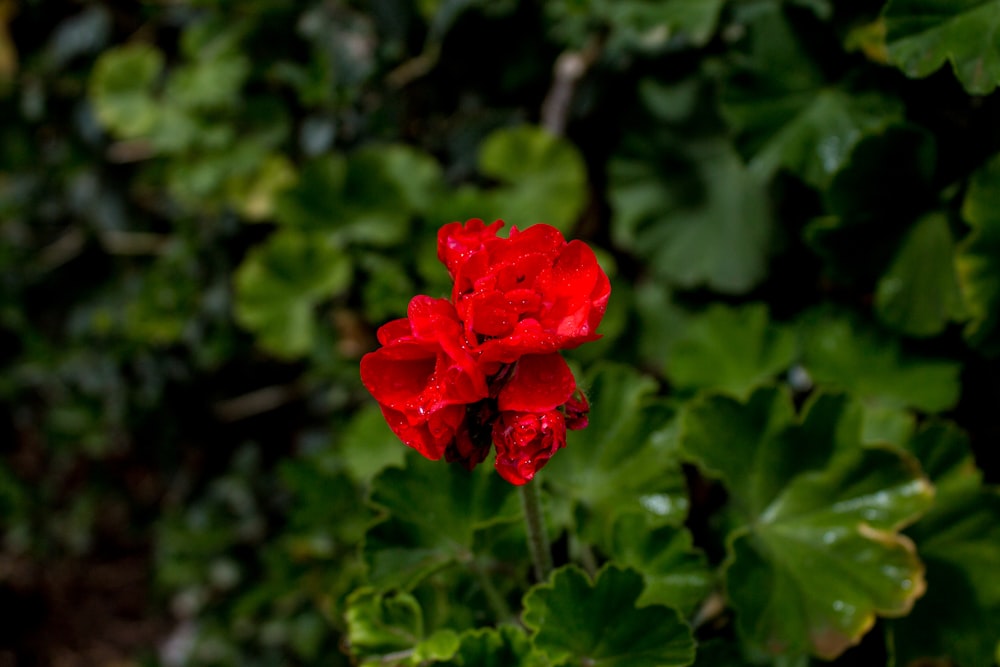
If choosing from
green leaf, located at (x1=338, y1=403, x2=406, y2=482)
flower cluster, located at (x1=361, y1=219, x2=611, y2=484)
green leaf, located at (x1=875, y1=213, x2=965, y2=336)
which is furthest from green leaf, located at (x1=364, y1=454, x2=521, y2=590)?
green leaf, located at (x1=875, y1=213, x2=965, y2=336)

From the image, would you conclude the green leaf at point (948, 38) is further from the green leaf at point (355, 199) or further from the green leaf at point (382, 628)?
the green leaf at point (355, 199)

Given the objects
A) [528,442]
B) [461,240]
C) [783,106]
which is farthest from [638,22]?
[528,442]

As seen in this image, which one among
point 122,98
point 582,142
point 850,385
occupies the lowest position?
point 850,385

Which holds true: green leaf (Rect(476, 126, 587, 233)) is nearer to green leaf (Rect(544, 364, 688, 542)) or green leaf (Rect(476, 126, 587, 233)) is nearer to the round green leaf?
green leaf (Rect(544, 364, 688, 542))

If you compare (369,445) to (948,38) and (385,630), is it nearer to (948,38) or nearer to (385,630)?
(385,630)

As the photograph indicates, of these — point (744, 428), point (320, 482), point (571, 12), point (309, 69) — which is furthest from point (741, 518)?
point (309, 69)

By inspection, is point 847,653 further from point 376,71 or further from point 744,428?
point 376,71
